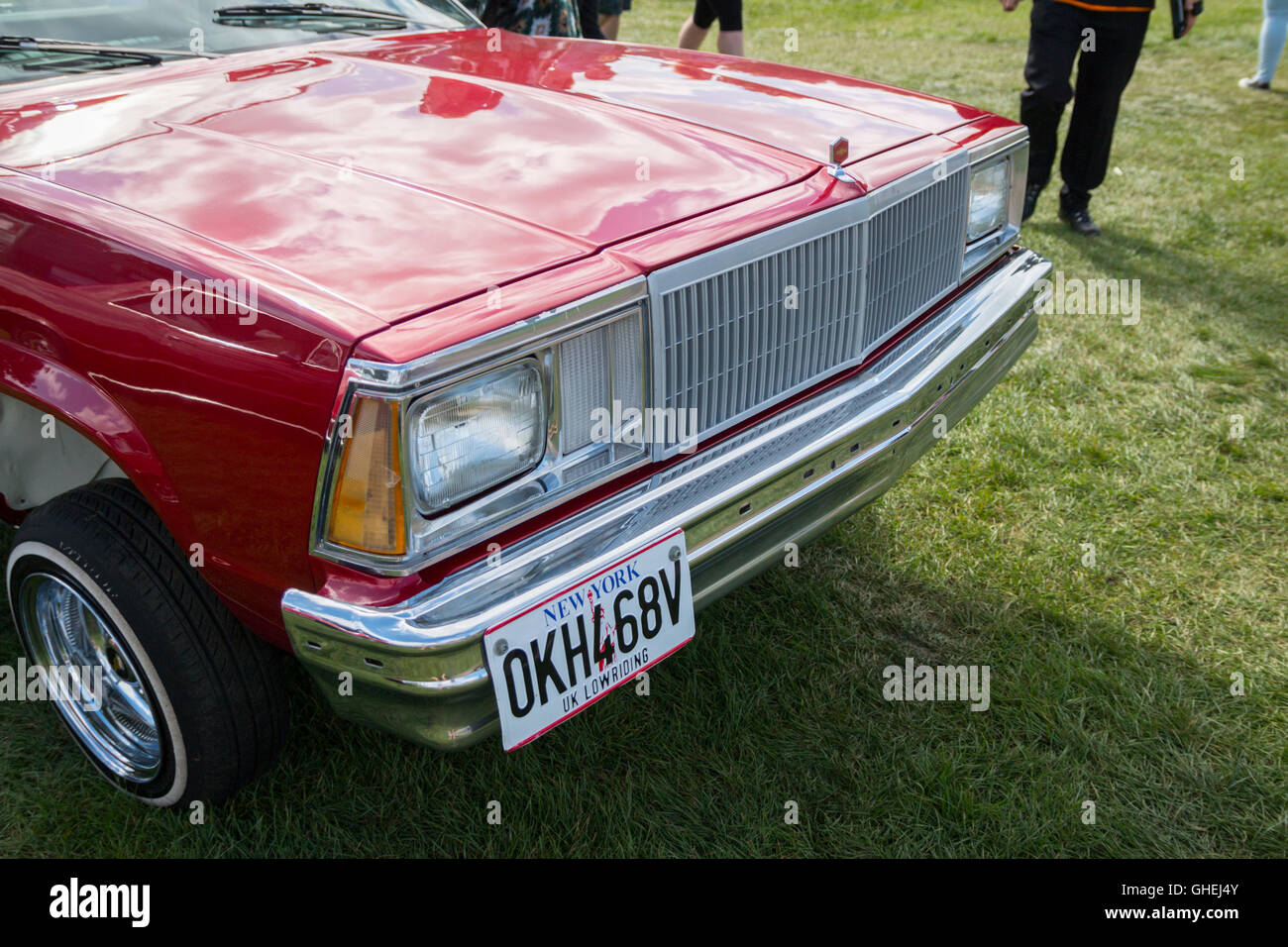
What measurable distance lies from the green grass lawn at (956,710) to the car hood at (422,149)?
1147 mm

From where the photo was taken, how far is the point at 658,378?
5.82 ft

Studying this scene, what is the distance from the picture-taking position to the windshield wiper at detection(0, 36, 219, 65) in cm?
229

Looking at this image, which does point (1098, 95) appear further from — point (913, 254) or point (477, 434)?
point (477, 434)

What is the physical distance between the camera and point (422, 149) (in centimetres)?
196

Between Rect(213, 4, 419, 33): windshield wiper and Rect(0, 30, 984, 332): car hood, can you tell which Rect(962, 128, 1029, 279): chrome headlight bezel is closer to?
Rect(0, 30, 984, 332): car hood

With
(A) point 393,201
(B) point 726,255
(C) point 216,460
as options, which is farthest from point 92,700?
(B) point 726,255

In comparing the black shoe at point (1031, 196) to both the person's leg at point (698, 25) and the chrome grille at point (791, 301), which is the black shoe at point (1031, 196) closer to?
the person's leg at point (698, 25)

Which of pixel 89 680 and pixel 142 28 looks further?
pixel 142 28

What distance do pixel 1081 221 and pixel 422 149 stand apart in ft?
14.7

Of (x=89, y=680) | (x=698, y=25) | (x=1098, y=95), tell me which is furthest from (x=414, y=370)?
(x=698, y=25)

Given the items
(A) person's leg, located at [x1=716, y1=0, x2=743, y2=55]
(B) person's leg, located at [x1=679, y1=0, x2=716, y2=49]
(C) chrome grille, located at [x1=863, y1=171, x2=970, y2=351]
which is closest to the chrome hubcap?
(C) chrome grille, located at [x1=863, y1=171, x2=970, y2=351]

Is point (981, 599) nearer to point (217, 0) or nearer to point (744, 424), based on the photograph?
point (744, 424)

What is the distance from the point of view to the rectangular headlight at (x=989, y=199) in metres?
2.63

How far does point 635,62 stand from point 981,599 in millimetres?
1703
